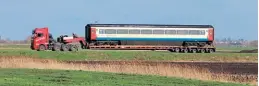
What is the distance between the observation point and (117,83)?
17125 millimetres

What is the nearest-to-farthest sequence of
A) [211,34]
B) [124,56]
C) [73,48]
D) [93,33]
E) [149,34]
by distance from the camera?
[124,56] → [73,48] → [93,33] → [149,34] → [211,34]

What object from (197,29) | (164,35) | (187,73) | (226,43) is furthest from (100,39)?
(226,43)

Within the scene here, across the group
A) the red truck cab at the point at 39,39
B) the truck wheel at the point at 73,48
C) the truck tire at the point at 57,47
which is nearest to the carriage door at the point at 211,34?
the truck wheel at the point at 73,48

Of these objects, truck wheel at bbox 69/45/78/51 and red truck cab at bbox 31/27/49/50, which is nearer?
truck wheel at bbox 69/45/78/51

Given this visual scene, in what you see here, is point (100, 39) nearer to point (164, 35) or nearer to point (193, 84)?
point (164, 35)

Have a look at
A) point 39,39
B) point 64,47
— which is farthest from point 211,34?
point 39,39

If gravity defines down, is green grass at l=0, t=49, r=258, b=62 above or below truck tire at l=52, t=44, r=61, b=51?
below

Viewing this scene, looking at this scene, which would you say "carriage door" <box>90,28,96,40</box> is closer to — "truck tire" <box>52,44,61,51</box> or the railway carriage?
the railway carriage

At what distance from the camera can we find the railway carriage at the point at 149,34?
56906mm

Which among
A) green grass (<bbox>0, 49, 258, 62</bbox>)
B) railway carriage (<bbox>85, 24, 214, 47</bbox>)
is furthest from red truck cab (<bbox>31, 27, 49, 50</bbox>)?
green grass (<bbox>0, 49, 258, 62</bbox>)

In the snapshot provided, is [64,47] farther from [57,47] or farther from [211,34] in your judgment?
[211,34]

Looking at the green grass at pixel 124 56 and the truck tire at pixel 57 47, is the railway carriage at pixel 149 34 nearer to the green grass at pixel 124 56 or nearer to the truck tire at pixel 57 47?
the truck tire at pixel 57 47

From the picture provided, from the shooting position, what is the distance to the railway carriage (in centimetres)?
5691

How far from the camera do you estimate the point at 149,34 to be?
57.5 m
